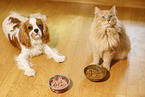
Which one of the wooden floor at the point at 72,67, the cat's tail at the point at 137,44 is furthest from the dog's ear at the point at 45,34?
the cat's tail at the point at 137,44

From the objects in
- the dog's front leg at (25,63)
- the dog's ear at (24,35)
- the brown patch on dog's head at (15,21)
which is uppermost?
the brown patch on dog's head at (15,21)

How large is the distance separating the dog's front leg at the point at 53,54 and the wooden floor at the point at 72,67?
2.3 inches

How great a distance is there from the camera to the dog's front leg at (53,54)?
306cm

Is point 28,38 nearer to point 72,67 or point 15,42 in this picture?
point 15,42

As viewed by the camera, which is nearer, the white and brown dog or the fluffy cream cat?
the fluffy cream cat

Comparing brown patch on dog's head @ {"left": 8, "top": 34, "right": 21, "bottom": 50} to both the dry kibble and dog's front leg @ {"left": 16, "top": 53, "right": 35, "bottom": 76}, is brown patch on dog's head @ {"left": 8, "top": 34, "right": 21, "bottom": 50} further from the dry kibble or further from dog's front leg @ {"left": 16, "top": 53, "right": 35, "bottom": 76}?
the dry kibble

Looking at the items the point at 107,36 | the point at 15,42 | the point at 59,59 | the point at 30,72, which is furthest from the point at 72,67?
the point at 15,42

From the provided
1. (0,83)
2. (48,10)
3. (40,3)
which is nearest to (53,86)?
(0,83)

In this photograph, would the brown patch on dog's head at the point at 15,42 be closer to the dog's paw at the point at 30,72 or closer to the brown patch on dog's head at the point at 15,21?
the brown patch on dog's head at the point at 15,21

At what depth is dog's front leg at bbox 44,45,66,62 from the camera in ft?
10.0

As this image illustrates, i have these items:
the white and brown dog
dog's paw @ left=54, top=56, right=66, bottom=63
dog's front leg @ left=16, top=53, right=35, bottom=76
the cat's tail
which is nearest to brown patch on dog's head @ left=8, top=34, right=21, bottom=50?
the white and brown dog

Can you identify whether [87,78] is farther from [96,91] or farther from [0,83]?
[0,83]

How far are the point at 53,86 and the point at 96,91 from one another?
1.62ft

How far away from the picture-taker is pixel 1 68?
2.99 meters
